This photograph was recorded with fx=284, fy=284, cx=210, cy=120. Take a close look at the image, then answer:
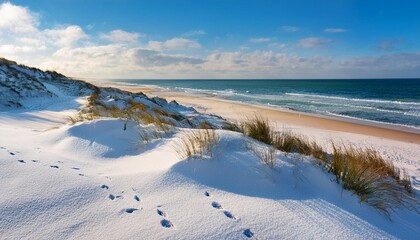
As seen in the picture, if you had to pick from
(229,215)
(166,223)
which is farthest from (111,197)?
(229,215)

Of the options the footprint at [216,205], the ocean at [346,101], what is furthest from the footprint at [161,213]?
the ocean at [346,101]

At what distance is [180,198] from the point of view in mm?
2807

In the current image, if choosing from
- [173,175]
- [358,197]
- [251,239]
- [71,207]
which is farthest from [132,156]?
[358,197]

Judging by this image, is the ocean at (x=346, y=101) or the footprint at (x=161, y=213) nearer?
the footprint at (x=161, y=213)

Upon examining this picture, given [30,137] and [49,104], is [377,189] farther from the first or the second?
[49,104]

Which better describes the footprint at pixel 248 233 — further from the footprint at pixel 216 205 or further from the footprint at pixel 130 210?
the footprint at pixel 130 210

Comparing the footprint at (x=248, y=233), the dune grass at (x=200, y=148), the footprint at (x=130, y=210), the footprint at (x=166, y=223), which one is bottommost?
the footprint at (x=248, y=233)

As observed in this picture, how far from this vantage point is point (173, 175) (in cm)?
325

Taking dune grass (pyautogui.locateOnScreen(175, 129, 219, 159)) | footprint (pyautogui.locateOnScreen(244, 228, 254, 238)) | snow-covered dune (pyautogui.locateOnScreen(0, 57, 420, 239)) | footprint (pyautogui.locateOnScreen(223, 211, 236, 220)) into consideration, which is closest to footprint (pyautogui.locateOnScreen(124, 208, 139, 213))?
snow-covered dune (pyautogui.locateOnScreen(0, 57, 420, 239))

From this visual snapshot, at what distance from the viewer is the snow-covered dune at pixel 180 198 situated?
230 centimetres

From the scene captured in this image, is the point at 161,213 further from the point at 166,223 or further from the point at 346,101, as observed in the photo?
the point at 346,101

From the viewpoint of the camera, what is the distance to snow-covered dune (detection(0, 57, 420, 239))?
230cm

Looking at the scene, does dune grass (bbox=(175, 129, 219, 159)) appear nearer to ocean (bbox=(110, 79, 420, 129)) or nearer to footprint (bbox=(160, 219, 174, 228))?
footprint (bbox=(160, 219, 174, 228))

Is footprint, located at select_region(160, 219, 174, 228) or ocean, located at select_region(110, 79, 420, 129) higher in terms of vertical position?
footprint, located at select_region(160, 219, 174, 228)
